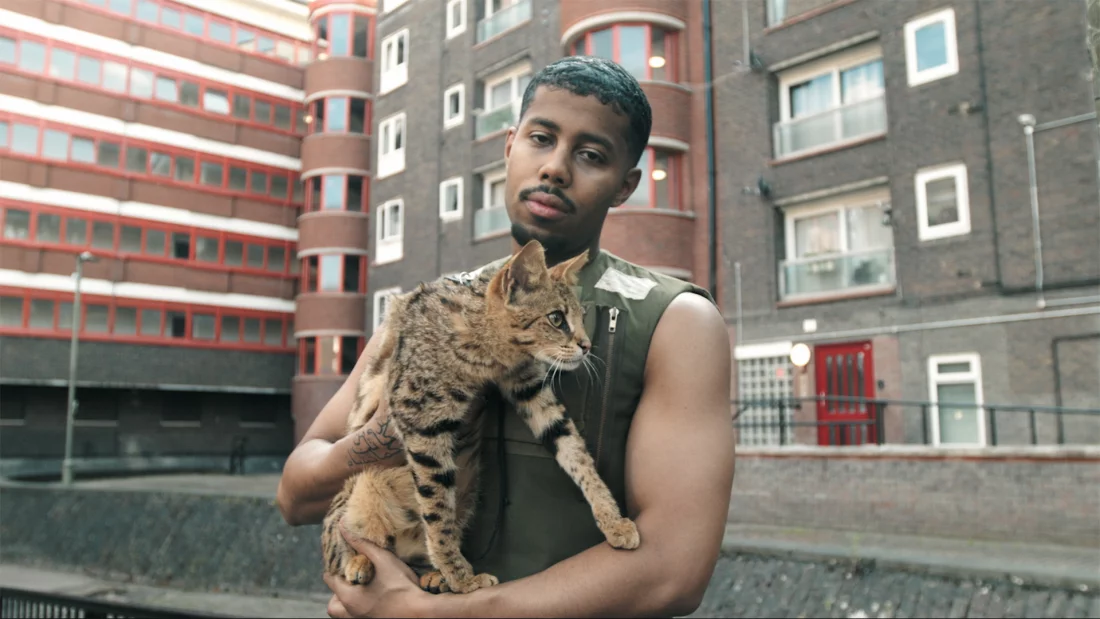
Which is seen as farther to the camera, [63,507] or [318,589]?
[63,507]

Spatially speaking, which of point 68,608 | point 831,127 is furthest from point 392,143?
point 68,608

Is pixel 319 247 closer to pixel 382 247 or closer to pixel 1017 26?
pixel 382 247

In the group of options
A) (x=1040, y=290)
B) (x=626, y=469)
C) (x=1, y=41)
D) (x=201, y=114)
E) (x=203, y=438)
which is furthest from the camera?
(x=203, y=438)

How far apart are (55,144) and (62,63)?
1088 millimetres

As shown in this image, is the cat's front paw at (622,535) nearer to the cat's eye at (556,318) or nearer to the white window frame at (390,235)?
the cat's eye at (556,318)

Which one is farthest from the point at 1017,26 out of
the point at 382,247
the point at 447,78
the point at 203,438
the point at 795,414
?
the point at 203,438

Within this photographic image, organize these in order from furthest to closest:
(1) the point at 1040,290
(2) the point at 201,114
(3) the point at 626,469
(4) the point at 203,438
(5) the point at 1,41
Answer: (4) the point at 203,438 < (2) the point at 201,114 < (1) the point at 1040,290 < (5) the point at 1,41 < (3) the point at 626,469

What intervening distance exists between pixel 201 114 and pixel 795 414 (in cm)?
995

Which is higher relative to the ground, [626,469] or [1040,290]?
[1040,290]

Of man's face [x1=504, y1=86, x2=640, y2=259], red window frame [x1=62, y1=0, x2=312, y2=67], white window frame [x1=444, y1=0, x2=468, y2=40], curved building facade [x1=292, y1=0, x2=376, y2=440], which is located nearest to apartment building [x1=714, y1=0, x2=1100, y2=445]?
white window frame [x1=444, y1=0, x2=468, y2=40]

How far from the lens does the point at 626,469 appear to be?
191 cm

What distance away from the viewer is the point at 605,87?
205 cm

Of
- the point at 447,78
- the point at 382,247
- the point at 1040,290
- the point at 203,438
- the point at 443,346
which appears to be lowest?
the point at 203,438

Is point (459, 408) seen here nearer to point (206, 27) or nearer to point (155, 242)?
point (206, 27)
